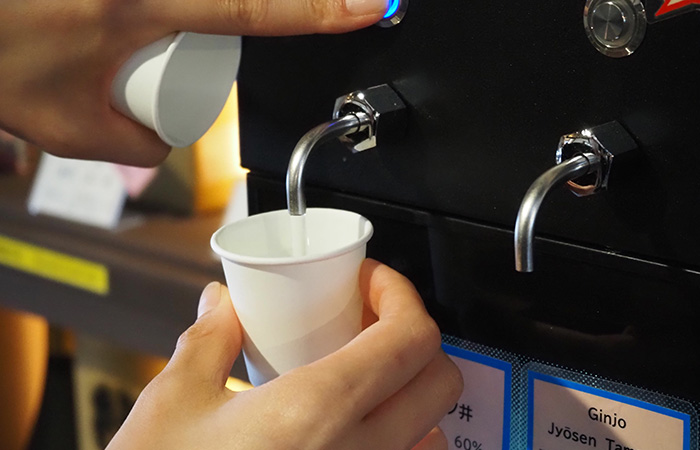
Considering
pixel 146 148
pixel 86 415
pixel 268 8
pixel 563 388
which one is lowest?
pixel 86 415

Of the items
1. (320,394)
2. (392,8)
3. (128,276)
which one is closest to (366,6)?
(392,8)

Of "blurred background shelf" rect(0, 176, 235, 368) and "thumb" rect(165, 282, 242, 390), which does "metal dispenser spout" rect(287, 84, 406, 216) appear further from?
"blurred background shelf" rect(0, 176, 235, 368)

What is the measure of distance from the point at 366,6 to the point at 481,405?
0.93 feet

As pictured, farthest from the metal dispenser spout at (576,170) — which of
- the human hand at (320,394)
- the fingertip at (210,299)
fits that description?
the fingertip at (210,299)

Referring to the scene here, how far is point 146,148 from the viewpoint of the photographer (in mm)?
765

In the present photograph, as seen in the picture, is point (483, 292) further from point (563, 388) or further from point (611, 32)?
point (611, 32)

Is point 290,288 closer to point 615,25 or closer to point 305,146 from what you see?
point 305,146

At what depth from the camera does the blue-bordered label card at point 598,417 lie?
0.51 metres

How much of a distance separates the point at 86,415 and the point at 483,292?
4.45 ft

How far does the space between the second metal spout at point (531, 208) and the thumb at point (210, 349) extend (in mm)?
201

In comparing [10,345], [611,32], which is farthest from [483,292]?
[10,345]

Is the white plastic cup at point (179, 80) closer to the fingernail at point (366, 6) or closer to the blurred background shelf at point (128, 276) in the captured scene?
the fingernail at point (366, 6)

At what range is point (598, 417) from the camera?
1.75 feet

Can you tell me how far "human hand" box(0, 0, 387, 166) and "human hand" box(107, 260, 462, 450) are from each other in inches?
7.3
